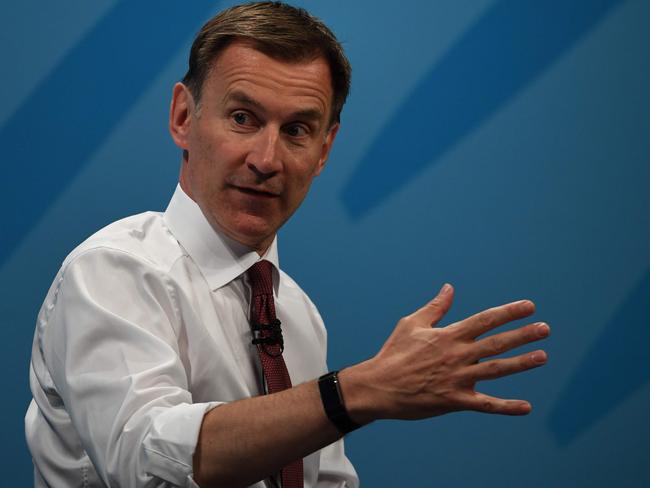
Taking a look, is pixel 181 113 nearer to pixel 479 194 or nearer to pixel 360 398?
pixel 360 398

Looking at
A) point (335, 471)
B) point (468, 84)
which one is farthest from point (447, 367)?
point (468, 84)

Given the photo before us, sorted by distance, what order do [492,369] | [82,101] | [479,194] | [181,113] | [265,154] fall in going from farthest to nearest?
[479,194], [82,101], [181,113], [265,154], [492,369]

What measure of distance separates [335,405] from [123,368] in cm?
32

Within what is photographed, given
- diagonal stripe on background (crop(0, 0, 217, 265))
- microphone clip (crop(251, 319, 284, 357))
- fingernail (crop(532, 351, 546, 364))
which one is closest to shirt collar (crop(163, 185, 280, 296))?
microphone clip (crop(251, 319, 284, 357))

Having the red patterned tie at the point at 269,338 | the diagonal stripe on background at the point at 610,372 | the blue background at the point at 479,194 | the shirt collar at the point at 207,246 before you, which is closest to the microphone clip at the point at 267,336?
the red patterned tie at the point at 269,338

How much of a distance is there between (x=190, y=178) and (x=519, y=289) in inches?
44.3

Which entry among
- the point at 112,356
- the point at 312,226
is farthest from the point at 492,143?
the point at 112,356

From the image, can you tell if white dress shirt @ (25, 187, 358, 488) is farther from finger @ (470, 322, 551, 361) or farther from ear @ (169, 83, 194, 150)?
finger @ (470, 322, 551, 361)

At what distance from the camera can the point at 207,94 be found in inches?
60.2

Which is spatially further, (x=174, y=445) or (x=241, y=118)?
(x=241, y=118)

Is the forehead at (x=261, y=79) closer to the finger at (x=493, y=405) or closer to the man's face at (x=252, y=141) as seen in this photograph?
the man's face at (x=252, y=141)

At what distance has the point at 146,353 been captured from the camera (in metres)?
1.21

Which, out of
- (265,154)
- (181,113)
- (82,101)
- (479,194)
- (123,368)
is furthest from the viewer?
(479,194)

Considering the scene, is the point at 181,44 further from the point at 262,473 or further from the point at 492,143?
the point at 262,473
